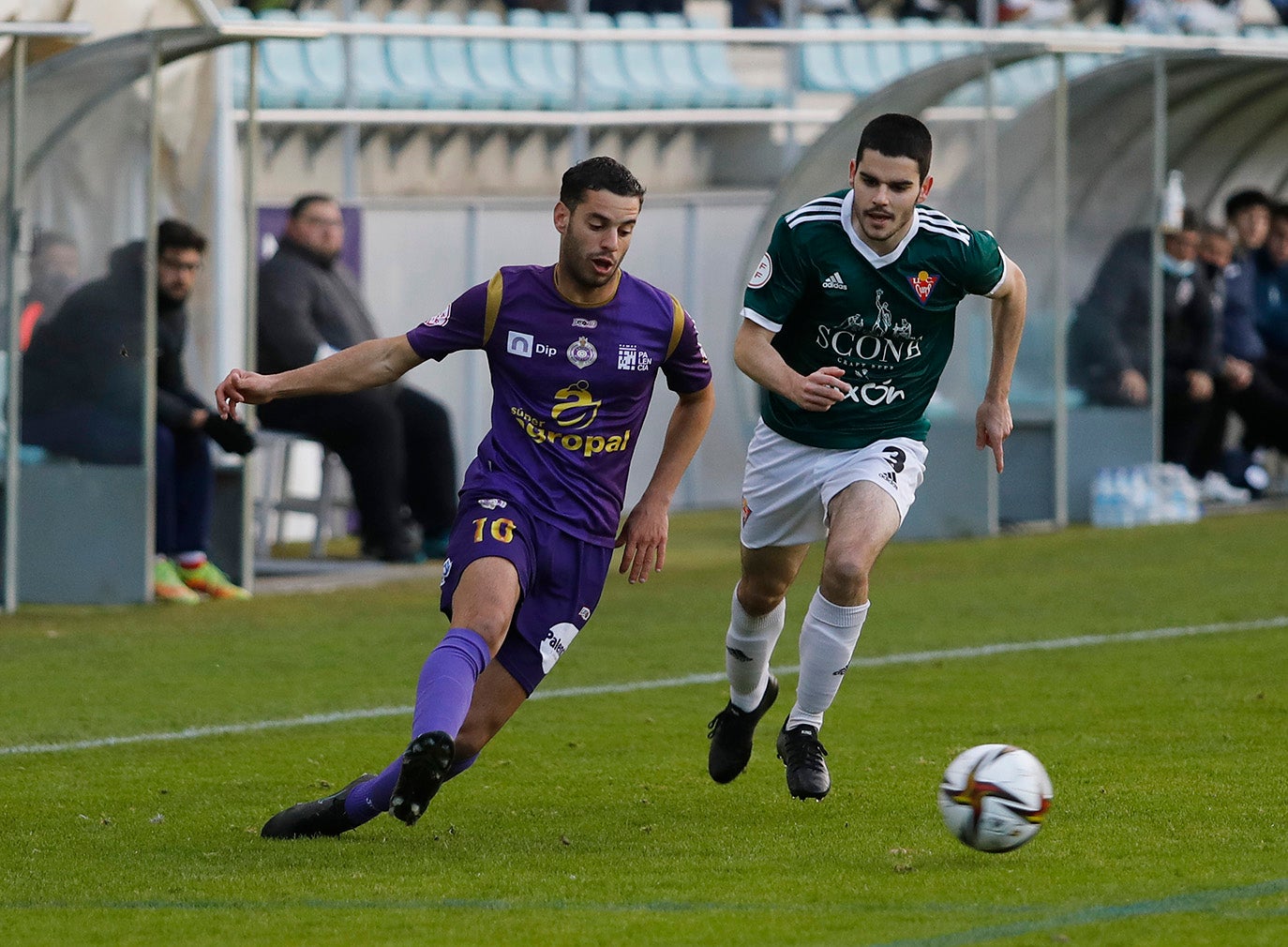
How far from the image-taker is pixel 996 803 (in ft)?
17.4

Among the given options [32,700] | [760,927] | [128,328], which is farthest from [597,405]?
[128,328]

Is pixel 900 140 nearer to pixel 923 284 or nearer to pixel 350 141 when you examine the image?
pixel 923 284

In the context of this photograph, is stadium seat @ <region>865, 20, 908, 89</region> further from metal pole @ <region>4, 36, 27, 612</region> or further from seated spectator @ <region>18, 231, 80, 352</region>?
metal pole @ <region>4, 36, 27, 612</region>

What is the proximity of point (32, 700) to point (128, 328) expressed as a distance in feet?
10.6

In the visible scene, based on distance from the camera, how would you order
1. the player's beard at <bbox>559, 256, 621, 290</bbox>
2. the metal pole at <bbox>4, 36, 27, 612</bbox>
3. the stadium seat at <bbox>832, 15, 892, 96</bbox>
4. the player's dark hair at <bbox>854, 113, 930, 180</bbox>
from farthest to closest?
the stadium seat at <bbox>832, 15, 892, 96</bbox>
the metal pole at <bbox>4, 36, 27, 612</bbox>
the player's dark hair at <bbox>854, 113, 930, 180</bbox>
the player's beard at <bbox>559, 256, 621, 290</bbox>

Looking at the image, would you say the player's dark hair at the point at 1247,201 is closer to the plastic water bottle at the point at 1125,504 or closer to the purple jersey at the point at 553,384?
the plastic water bottle at the point at 1125,504

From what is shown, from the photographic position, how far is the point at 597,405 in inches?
235

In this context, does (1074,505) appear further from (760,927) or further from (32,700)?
(760,927)

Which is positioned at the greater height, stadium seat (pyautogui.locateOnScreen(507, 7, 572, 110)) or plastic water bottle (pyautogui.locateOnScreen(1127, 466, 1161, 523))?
stadium seat (pyautogui.locateOnScreen(507, 7, 572, 110))

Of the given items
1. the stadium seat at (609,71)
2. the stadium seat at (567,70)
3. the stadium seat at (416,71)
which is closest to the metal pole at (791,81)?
the stadium seat at (609,71)

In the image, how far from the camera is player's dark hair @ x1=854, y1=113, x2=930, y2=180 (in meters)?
6.16

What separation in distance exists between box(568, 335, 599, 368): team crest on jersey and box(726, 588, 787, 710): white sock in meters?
1.22

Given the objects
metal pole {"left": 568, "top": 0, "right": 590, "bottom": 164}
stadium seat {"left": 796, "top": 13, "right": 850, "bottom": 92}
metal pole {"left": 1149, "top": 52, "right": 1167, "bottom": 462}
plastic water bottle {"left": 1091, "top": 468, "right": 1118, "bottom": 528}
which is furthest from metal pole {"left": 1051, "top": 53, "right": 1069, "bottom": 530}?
stadium seat {"left": 796, "top": 13, "right": 850, "bottom": 92}

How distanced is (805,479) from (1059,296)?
29.4 feet
